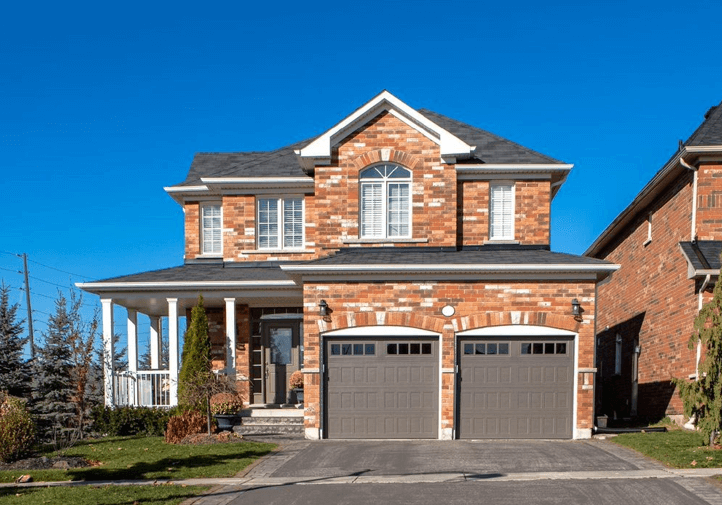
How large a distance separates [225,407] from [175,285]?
3.43m

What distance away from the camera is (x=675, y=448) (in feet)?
38.2

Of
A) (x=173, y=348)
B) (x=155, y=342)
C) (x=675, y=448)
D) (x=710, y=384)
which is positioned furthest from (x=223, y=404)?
(x=710, y=384)

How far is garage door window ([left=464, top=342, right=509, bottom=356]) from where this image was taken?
14508 millimetres

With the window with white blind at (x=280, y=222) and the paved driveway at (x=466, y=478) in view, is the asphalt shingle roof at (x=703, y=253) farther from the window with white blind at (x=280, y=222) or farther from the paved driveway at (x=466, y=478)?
the window with white blind at (x=280, y=222)

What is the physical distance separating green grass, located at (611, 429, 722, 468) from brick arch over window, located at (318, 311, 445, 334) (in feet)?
14.8

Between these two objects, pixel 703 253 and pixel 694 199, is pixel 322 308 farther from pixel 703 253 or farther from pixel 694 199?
pixel 694 199

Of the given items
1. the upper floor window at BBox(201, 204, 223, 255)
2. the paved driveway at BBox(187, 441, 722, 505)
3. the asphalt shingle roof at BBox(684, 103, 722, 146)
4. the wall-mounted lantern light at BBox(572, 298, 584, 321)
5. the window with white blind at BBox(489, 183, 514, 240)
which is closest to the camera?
the paved driveway at BBox(187, 441, 722, 505)

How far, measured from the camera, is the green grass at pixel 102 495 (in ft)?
28.7

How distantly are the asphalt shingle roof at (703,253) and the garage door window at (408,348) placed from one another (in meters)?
6.44

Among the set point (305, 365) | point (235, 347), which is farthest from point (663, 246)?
point (235, 347)

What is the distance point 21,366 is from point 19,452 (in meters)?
6.63

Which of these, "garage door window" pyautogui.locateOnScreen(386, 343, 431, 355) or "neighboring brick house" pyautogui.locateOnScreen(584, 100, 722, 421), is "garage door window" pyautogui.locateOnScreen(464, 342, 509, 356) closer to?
"garage door window" pyautogui.locateOnScreen(386, 343, 431, 355)

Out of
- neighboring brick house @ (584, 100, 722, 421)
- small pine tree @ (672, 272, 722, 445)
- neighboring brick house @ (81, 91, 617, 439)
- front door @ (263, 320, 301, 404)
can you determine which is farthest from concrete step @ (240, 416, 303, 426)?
neighboring brick house @ (584, 100, 722, 421)

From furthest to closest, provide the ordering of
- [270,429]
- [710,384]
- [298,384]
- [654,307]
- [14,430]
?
1. [654,307]
2. [298,384]
3. [270,429]
4. [14,430]
5. [710,384]
